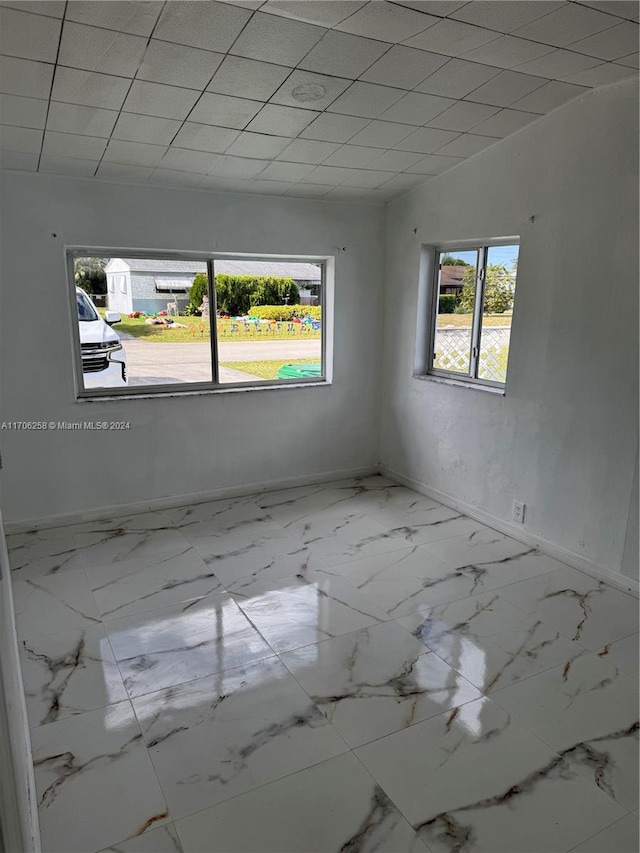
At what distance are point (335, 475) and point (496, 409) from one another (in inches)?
60.6

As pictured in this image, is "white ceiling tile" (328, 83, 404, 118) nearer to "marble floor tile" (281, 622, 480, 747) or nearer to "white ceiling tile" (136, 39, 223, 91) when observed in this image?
"white ceiling tile" (136, 39, 223, 91)

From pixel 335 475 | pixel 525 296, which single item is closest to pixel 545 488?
pixel 525 296

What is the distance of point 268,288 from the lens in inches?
168

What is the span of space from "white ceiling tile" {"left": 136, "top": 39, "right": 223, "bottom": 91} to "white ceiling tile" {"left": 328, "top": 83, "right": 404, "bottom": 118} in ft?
2.10

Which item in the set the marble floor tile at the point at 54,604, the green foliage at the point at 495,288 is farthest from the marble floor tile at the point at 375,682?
the green foliage at the point at 495,288

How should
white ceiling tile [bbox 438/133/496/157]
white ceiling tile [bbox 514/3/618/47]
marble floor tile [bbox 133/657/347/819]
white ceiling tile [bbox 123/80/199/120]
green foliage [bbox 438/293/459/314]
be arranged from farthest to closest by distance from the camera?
1. green foliage [bbox 438/293/459/314]
2. white ceiling tile [bbox 438/133/496/157]
3. white ceiling tile [bbox 123/80/199/120]
4. white ceiling tile [bbox 514/3/618/47]
5. marble floor tile [bbox 133/657/347/819]

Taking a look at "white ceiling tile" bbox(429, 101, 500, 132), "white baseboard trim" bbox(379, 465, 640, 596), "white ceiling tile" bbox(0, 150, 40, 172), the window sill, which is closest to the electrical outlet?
"white baseboard trim" bbox(379, 465, 640, 596)

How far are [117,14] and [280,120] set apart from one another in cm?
105

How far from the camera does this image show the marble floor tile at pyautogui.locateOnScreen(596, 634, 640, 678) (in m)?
2.32

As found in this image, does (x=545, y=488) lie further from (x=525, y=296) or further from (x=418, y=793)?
(x=418, y=793)

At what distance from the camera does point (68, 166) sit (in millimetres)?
3211

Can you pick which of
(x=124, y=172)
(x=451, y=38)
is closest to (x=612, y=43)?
(x=451, y=38)

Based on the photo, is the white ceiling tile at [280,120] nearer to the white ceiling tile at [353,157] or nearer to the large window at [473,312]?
the white ceiling tile at [353,157]

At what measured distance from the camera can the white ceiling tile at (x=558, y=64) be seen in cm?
236
